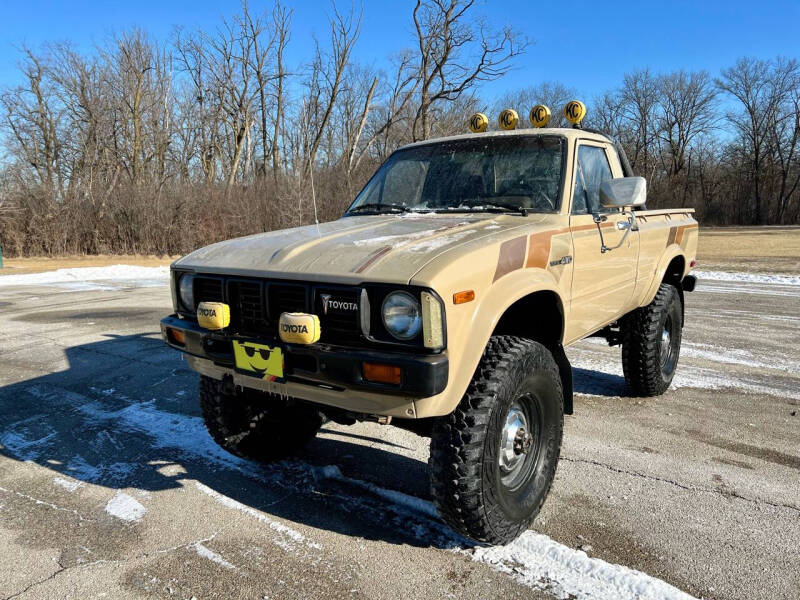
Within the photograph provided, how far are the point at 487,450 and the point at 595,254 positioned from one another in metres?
1.63

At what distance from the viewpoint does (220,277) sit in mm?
2859

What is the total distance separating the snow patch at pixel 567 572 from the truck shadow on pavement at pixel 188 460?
0.81 ft

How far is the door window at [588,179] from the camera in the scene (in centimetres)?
356

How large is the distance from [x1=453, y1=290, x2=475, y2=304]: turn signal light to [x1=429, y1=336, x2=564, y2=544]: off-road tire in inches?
14.2

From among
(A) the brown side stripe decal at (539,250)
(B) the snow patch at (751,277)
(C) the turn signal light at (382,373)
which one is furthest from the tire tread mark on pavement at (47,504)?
(B) the snow patch at (751,277)

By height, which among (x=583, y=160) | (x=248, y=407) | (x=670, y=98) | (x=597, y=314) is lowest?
(x=248, y=407)

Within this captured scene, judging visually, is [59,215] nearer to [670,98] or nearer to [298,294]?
[298,294]

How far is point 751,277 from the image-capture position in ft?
46.6

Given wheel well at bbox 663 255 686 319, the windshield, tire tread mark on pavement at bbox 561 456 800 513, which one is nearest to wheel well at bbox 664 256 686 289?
wheel well at bbox 663 255 686 319

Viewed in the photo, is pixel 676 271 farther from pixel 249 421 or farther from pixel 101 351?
pixel 101 351

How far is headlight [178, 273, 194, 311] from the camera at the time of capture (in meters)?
3.09

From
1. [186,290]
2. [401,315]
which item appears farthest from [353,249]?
[186,290]

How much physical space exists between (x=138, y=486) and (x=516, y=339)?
2.36 meters

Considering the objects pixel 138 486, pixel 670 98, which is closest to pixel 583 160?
pixel 138 486
